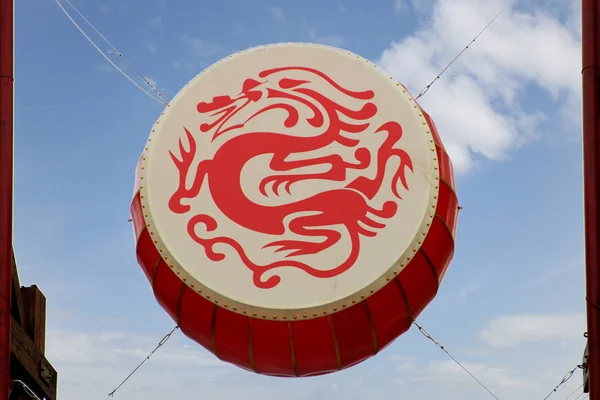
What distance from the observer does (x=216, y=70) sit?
1197 cm

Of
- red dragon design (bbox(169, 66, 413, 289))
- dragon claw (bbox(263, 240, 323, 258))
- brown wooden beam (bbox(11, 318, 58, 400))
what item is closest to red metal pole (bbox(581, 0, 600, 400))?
red dragon design (bbox(169, 66, 413, 289))

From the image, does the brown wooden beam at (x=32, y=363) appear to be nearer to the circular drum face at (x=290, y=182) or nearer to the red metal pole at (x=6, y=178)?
the red metal pole at (x=6, y=178)

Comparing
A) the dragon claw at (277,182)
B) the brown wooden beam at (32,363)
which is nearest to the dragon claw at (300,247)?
the dragon claw at (277,182)

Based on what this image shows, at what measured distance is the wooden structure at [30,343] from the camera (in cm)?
1335

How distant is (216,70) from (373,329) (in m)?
3.46

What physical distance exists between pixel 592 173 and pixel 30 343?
762cm

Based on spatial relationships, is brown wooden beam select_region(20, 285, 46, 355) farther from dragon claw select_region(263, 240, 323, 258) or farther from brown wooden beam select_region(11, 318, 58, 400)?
dragon claw select_region(263, 240, 323, 258)

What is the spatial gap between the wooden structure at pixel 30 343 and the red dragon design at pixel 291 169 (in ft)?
11.2

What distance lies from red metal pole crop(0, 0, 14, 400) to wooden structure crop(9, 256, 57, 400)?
8.47 ft

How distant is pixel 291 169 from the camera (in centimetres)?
1123

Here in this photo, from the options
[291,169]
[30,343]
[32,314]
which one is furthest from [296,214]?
[32,314]

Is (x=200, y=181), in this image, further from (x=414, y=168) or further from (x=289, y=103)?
(x=414, y=168)

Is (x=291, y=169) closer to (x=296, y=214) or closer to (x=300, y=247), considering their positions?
(x=296, y=214)

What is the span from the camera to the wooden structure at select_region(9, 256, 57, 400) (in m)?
13.4
